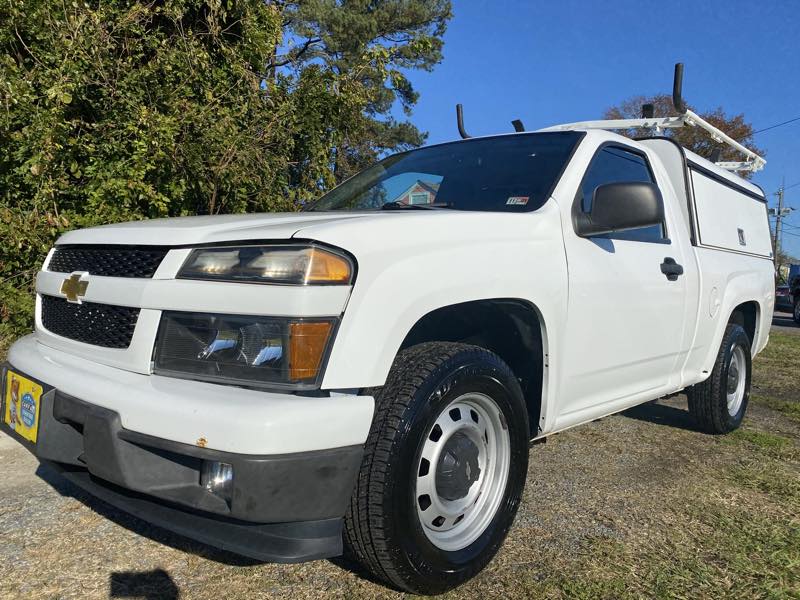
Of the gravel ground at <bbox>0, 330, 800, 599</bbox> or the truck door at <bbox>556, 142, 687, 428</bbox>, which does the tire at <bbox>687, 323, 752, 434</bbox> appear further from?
the truck door at <bbox>556, 142, 687, 428</bbox>

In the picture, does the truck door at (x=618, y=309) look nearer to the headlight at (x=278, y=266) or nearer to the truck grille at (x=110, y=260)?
the headlight at (x=278, y=266)

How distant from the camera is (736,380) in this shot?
450 cm

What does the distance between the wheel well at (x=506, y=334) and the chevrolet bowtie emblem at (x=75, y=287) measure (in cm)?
115

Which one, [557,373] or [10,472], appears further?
[10,472]

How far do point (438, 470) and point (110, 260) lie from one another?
52.5 inches

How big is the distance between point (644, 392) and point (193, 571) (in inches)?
92.0

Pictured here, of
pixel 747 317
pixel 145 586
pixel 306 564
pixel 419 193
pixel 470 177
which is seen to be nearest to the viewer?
pixel 145 586

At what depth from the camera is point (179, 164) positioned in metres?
5.13

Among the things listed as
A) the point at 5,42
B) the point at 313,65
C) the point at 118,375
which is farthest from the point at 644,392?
the point at 5,42

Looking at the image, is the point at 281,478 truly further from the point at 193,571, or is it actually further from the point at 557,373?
the point at 557,373

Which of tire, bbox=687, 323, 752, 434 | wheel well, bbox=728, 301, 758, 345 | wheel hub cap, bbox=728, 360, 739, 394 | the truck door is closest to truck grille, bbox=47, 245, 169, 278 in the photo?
the truck door

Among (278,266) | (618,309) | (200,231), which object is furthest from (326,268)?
(618,309)

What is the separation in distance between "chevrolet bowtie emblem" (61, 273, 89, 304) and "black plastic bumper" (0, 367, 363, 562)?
18.7 inches

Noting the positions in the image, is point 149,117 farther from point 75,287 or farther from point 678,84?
point 678,84
